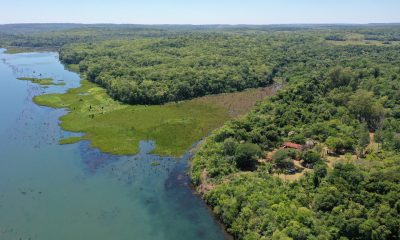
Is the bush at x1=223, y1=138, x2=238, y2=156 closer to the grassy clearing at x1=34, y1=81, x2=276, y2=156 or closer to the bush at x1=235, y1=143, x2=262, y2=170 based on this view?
the bush at x1=235, y1=143, x2=262, y2=170

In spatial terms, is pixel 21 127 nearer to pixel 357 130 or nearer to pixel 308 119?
pixel 308 119

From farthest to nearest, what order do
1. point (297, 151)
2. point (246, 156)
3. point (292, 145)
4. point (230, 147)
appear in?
point (292, 145)
point (297, 151)
point (230, 147)
point (246, 156)

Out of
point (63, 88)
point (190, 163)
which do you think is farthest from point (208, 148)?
point (63, 88)

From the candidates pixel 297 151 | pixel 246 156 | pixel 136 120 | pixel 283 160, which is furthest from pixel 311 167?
pixel 136 120

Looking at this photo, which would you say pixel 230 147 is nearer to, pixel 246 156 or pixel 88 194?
pixel 246 156

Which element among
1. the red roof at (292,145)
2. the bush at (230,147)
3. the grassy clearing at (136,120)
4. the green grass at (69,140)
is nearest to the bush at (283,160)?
the red roof at (292,145)

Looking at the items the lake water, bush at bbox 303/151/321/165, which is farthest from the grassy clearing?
bush at bbox 303/151/321/165
